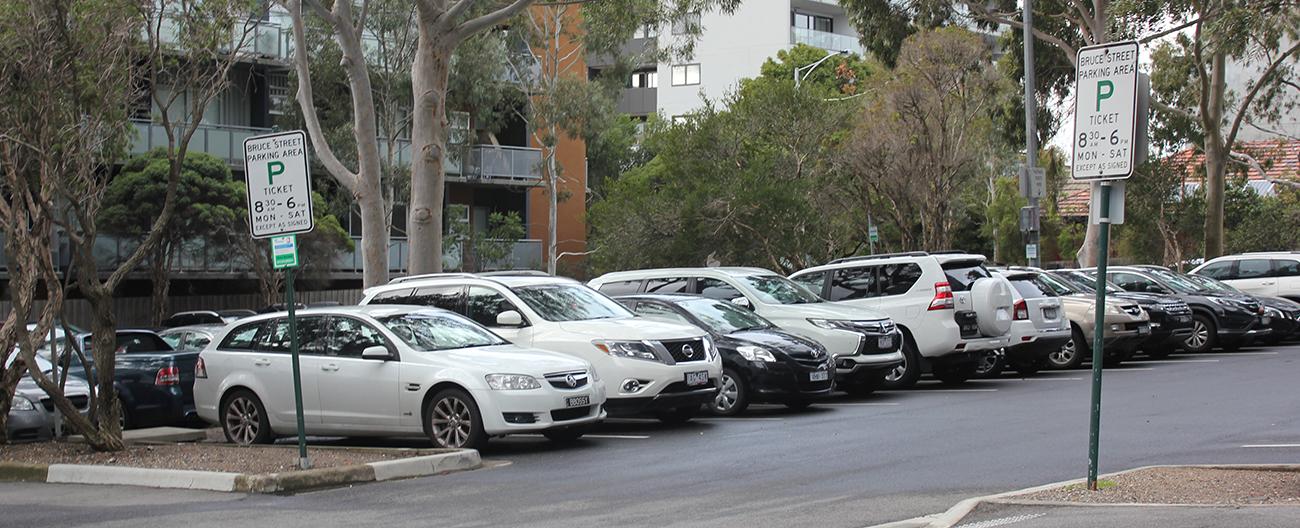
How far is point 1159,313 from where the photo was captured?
24.8 meters

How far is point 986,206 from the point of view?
71.5m

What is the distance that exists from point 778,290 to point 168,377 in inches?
322

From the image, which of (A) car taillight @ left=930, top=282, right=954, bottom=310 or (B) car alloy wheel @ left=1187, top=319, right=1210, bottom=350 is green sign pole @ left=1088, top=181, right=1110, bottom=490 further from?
(B) car alloy wheel @ left=1187, top=319, right=1210, bottom=350

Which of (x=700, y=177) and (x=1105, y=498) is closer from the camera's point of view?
(x=1105, y=498)

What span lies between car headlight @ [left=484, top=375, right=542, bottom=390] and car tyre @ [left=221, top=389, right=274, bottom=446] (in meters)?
3.06

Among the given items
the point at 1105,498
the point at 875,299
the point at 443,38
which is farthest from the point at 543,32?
the point at 1105,498

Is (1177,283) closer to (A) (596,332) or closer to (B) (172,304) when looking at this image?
(A) (596,332)

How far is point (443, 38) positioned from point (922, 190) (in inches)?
574

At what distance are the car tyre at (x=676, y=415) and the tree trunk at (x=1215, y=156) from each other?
26.0 metres

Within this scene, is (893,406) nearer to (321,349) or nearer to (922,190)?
(321,349)

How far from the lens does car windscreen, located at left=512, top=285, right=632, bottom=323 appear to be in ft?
55.3

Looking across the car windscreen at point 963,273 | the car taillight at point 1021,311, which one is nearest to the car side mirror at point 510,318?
the car windscreen at point 963,273

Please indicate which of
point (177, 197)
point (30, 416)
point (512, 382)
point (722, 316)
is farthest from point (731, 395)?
point (177, 197)

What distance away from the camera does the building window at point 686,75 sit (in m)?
71.6
